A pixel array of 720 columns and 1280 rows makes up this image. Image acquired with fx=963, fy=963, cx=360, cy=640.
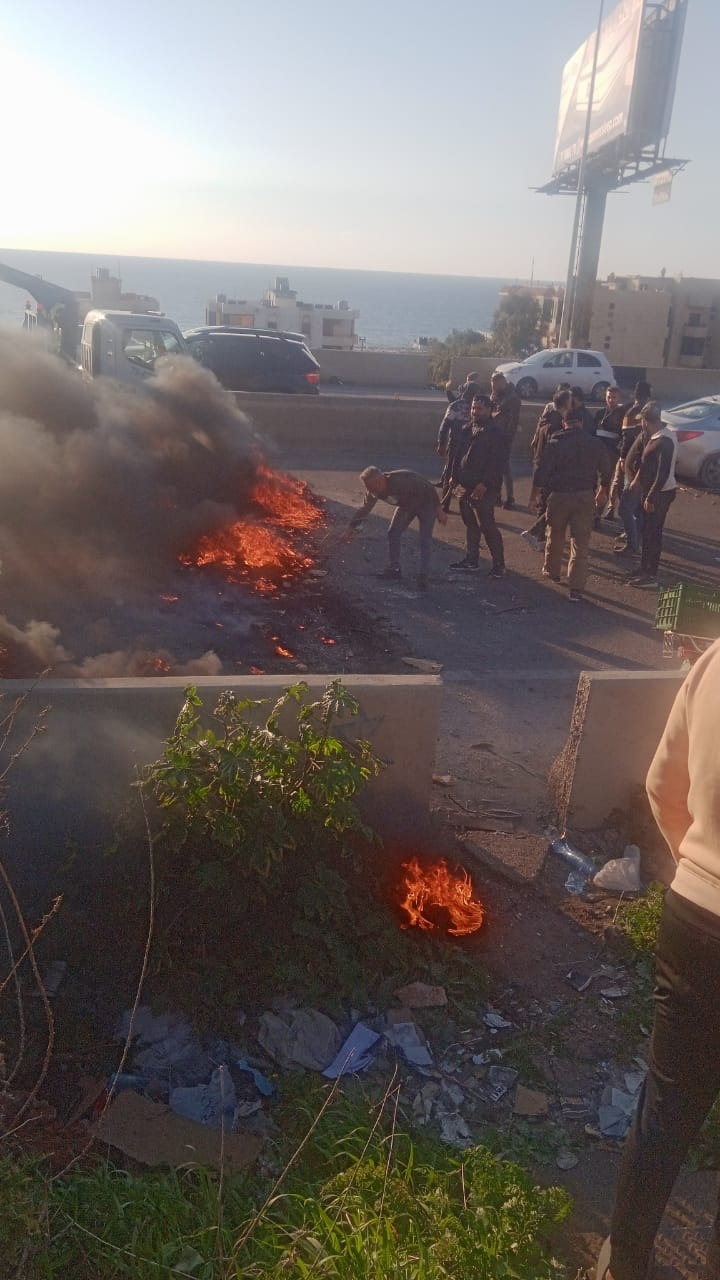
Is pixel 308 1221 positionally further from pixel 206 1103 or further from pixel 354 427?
pixel 354 427

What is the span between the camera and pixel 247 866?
3.67m

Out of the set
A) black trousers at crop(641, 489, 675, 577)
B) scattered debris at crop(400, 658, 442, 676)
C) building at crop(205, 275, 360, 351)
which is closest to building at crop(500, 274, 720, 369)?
building at crop(205, 275, 360, 351)

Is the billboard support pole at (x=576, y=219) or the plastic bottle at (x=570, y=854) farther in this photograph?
the billboard support pole at (x=576, y=219)

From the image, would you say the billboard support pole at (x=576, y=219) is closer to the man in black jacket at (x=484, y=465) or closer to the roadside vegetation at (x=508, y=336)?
the roadside vegetation at (x=508, y=336)

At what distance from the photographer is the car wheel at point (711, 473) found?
1603 cm

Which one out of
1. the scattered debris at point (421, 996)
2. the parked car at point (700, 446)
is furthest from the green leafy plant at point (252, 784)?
the parked car at point (700, 446)

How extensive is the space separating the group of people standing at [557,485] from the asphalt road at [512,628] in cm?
35

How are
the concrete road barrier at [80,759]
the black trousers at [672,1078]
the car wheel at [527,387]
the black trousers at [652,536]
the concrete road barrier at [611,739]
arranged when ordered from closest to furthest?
the black trousers at [672,1078] → the concrete road barrier at [80,759] → the concrete road barrier at [611,739] → the black trousers at [652,536] → the car wheel at [527,387]

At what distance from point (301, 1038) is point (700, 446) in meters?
14.6

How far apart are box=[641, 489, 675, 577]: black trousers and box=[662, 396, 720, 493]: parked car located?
21.2 ft

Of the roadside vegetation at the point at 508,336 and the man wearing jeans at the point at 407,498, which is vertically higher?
the roadside vegetation at the point at 508,336

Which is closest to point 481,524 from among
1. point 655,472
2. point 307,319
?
point 655,472

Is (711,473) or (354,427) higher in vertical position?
(354,427)

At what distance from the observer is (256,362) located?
1936cm
